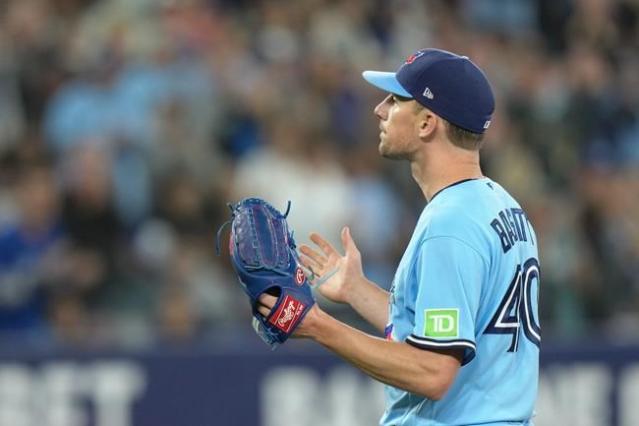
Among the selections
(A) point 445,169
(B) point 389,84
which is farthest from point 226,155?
(A) point 445,169

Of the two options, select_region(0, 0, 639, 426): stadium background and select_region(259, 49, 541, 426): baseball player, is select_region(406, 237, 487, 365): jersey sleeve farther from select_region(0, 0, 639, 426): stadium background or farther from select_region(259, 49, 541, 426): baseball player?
select_region(0, 0, 639, 426): stadium background

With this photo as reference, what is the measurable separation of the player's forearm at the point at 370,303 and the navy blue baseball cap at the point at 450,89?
0.83 metres

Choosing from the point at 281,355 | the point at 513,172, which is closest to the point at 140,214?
the point at 281,355

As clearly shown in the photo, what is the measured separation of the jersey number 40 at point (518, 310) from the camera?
13.9ft

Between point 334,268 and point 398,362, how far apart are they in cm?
99

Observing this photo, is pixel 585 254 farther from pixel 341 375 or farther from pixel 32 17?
pixel 32 17

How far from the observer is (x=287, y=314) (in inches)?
160

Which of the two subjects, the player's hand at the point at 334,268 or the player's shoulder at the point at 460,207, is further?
the player's hand at the point at 334,268

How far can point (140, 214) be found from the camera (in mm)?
9234

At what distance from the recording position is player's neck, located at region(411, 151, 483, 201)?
4344 mm

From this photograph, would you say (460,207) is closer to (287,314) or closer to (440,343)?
(440,343)

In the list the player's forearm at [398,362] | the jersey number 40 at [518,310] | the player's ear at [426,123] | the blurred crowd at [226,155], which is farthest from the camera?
the blurred crowd at [226,155]

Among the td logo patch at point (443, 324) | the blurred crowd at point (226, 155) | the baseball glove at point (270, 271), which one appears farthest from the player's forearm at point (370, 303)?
the blurred crowd at point (226, 155)

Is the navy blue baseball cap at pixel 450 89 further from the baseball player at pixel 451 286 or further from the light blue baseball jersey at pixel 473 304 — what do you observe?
the light blue baseball jersey at pixel 473 304
